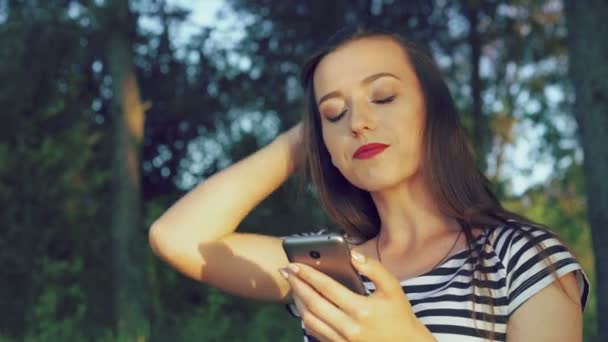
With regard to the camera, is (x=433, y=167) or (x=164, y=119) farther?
(x=164, y=119)

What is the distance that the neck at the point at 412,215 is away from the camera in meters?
2.32

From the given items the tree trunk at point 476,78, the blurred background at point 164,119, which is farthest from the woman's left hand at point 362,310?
the tree trunk at point 476,78

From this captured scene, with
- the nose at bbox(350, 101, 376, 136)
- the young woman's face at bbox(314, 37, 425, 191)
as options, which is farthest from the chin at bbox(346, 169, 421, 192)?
the nose at bbox(350, 101, 376, 136)

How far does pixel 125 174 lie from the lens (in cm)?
870

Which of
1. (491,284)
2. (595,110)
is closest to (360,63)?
(491,284)

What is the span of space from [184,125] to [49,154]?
3911 millimetres

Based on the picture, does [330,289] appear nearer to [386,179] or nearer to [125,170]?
[386,179]

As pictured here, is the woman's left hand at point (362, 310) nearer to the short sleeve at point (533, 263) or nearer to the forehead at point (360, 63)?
A: the short sleeve at point (533, 263)

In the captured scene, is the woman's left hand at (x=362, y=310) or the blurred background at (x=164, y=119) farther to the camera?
the blurred background at (x=164, y=119)

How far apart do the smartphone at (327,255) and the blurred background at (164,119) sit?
4626mm

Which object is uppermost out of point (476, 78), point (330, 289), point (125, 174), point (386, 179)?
point (476, 78)

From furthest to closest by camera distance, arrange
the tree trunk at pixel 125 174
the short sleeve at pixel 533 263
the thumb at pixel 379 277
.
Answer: the tree trunk at pixel 125 174 < the short sleeve at pixel 533 263 < the thumb at pixel 379 277

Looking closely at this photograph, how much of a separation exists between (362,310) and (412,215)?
0.75m

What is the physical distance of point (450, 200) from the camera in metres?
2.22
